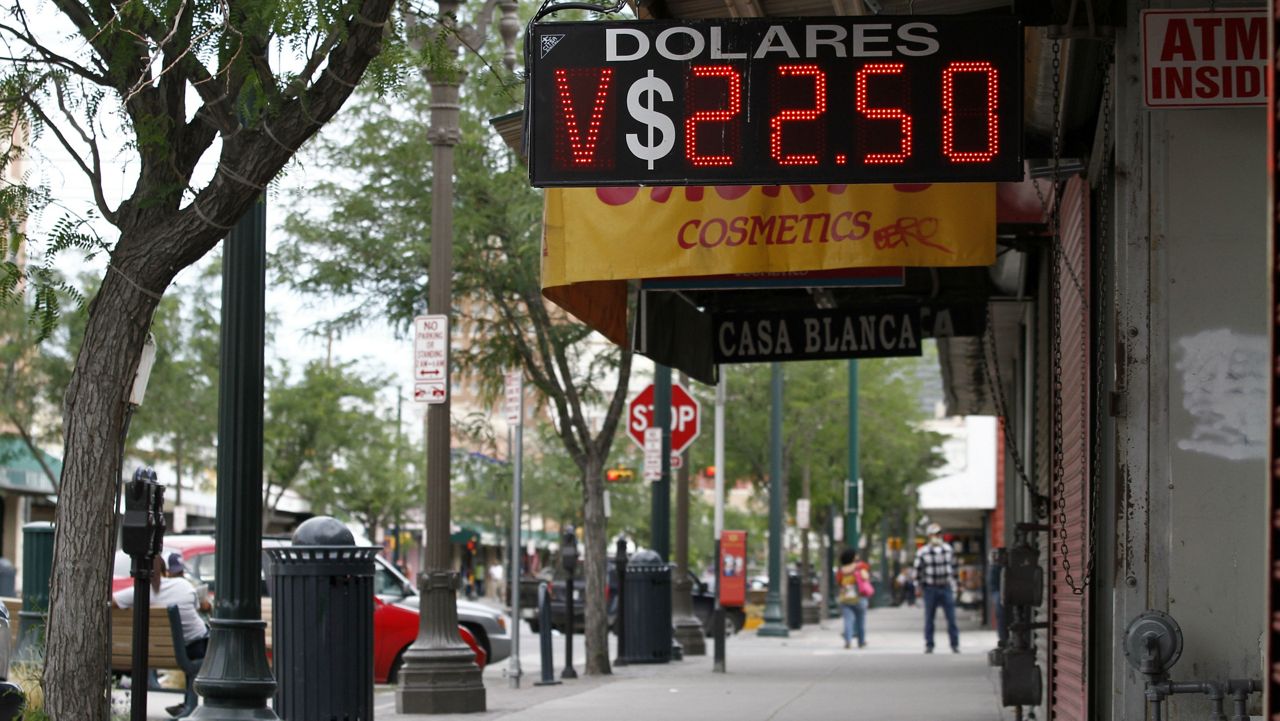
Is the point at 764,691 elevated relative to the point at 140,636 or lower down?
lower down

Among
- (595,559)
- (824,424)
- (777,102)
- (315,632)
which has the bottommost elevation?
(595,559)

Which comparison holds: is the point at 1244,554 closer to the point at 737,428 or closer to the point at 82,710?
the point at 82,710

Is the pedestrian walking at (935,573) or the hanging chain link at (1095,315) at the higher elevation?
the hanging chain link at (1095,315)

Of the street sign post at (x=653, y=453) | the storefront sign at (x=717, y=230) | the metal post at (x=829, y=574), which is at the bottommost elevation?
the metal post at (x=829, y=574)

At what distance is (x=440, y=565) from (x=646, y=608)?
672 cm

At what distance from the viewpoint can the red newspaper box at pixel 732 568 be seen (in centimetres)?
2916

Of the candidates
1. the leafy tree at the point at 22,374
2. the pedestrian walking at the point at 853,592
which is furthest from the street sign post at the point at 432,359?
the leafy tree at the point at 22,374

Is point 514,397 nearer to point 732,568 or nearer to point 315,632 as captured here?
point 315,632

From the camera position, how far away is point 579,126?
6430mm

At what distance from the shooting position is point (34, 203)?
8.70 metres

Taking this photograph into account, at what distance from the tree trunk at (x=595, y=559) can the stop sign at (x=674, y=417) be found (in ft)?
7.93

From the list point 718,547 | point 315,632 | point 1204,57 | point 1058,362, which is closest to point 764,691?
point 315,632

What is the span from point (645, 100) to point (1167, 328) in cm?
203

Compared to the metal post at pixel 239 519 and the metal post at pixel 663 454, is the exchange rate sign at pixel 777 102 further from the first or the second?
the metal post at pixel 663 454
